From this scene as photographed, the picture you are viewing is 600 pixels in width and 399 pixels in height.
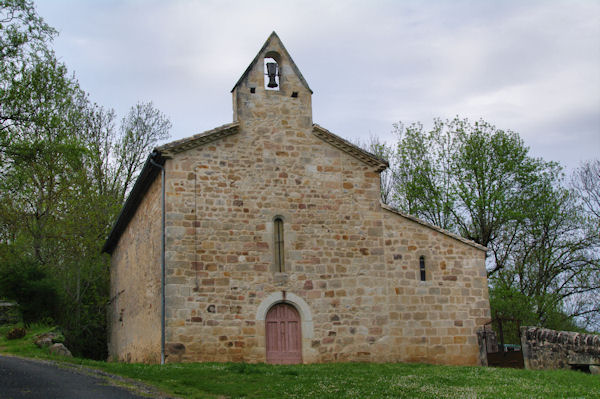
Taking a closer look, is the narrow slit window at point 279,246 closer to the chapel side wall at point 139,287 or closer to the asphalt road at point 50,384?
the chapel side wall at point 139,287

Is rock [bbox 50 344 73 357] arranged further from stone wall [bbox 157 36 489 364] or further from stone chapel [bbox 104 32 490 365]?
stone wall [bbox 157 36 489 364]

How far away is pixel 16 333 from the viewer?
1839cm

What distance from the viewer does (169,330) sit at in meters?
16.0

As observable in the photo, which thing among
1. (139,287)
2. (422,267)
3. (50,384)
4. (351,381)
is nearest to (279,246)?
(422,267)

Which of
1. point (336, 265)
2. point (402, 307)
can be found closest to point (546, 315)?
point (402, 307)

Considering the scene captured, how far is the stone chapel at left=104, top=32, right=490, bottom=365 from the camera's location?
1667cm

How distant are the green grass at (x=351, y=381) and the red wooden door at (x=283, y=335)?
146cm

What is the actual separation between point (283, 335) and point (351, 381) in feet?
14.9

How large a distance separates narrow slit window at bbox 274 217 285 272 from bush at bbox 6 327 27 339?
8.01m

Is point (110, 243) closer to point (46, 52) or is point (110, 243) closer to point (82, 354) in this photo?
point (82, 354)

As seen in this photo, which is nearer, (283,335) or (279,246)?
(283,335)

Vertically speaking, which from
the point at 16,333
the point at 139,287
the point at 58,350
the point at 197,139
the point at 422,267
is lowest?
the point at 58,350

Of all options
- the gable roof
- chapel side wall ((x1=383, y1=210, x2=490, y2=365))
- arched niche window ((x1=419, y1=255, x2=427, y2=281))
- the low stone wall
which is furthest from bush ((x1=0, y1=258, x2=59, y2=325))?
the low stone wall

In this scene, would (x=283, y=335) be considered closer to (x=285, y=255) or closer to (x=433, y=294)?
(x=285, y=255)
